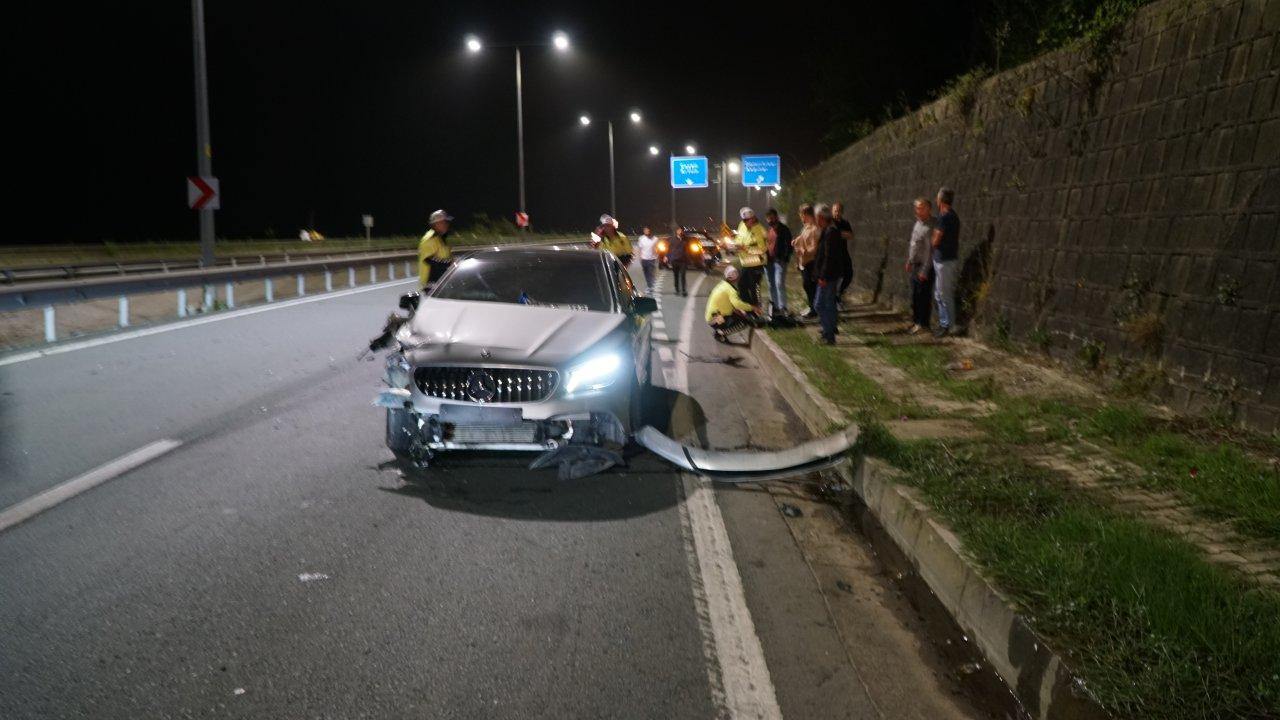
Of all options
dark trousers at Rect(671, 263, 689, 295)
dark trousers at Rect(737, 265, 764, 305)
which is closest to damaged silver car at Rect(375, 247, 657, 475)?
dark trousers at Rect(737, 265, 764, 305)

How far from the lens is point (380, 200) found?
9119cm

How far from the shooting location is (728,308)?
1391cm

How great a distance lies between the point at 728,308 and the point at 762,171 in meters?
36.8

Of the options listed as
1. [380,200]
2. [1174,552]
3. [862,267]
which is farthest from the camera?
[380,200]

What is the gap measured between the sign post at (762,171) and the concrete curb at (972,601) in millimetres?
43470

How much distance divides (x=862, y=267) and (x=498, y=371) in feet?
52.3

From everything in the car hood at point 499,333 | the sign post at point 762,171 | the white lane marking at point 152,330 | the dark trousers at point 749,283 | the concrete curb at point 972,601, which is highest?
the sign post at point 762,171

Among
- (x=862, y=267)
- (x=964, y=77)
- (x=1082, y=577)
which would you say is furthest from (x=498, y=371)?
(x=862, y=267)

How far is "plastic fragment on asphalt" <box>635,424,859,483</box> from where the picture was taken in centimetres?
677

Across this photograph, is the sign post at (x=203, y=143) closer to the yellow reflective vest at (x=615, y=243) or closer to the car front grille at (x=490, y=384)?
the yellow reflective vest at (x=615, y=243)

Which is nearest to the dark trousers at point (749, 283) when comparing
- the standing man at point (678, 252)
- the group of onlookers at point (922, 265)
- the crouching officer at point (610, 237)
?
the group of onlookers at point (922, 265)

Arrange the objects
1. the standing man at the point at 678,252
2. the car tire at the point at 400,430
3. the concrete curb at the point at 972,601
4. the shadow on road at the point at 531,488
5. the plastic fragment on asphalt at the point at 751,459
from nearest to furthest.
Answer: the concrete curb at the point at 972,601 < the shadow on road at the point at 531,488 < the car tire at the point at 400,430 < the plastic fragment on asphalt at the point at 751,459 < the standing man at the point at 678,252

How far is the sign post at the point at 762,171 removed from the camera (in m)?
49.0

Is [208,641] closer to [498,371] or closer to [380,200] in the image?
[498,371]
